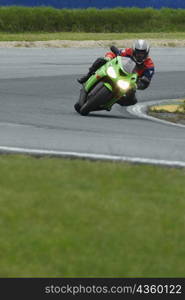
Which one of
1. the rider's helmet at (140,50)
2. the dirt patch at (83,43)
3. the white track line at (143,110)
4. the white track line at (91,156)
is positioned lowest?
the dirt patch at (83,43)

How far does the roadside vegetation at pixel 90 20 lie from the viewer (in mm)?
40656

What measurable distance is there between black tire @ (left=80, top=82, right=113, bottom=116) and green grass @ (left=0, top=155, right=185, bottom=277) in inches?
215

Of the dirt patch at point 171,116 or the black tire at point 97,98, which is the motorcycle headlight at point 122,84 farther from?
the dirt patch at point 171,116

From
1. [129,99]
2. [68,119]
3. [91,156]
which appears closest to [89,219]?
[91,156]

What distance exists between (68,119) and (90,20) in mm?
27638

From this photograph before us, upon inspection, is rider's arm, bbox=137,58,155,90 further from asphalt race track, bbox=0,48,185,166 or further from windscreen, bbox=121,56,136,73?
asphalt race track, bbox=0,48,185,166

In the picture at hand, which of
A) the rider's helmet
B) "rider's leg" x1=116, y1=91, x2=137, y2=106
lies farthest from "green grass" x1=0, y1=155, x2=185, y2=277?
"rider's leg" x1=116, y1=91, x2=137, y2=106

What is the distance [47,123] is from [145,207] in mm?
6097

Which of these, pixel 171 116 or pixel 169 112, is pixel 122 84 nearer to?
pixel 171 116

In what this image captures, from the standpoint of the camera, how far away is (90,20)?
42.2 metres

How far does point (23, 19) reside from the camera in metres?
40.8

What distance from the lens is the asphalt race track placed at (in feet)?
37.2

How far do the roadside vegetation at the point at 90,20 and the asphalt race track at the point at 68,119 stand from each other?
39.3ft

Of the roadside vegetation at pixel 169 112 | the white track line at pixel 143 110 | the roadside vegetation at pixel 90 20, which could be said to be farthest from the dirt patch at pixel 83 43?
the roadside vegetation at pixel 169 112
